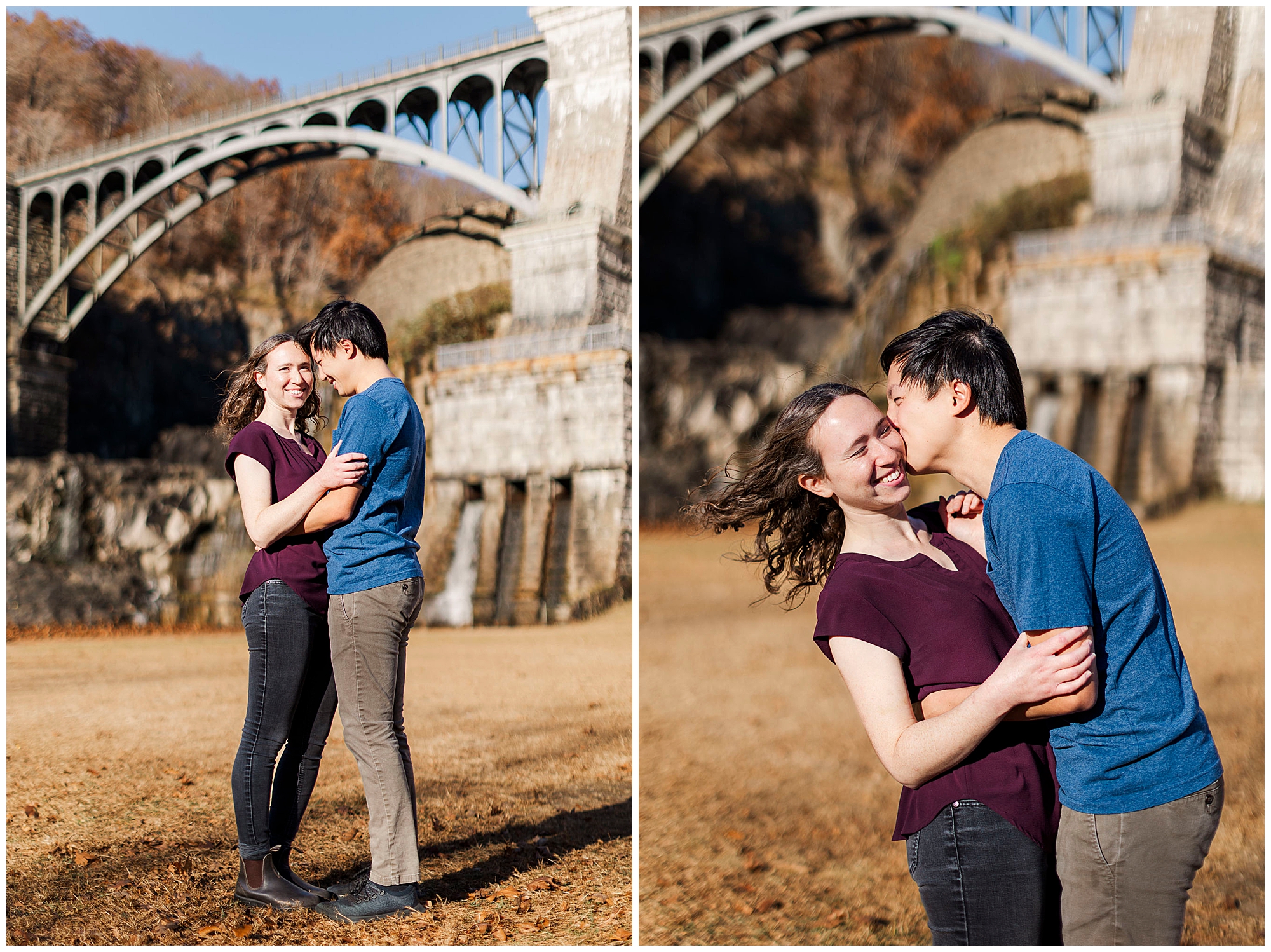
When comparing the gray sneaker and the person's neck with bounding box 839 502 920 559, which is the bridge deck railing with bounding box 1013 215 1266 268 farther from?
the gray sneaker

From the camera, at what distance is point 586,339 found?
4156 millimetres

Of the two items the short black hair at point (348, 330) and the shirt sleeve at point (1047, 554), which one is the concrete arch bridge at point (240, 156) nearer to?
the short black hair at point (348, 330)

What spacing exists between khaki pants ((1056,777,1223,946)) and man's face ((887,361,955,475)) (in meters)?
0.63

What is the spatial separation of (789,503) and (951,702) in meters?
0.50

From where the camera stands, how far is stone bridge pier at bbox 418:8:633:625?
162 inches

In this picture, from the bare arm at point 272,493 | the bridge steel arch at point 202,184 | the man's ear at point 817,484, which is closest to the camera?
the man's ear at point 817,484

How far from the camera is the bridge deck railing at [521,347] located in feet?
13.6

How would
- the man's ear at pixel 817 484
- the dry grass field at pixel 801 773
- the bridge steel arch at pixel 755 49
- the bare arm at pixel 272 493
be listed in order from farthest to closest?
1. the bridge steel arch at pixel 755 49
2. the dry grass field at pixel 801 773
3. the bare arm at pixel 272 493
4. the man's ear at pixel 817 484

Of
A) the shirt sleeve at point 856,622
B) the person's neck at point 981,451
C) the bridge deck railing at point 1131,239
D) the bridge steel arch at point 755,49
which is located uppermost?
the bridge steel arch at point 755,49

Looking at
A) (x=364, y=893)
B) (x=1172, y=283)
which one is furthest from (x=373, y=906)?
(x=1172, y=283)

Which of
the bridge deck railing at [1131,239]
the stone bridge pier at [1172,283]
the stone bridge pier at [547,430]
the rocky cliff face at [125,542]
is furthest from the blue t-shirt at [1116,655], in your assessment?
the bridge deck railing at [1131,239]

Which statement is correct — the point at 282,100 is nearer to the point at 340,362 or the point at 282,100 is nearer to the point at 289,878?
the point at 340,362

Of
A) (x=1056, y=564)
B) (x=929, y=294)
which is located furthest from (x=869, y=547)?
(x=929, y=294)

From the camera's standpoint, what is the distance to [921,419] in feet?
5.16
